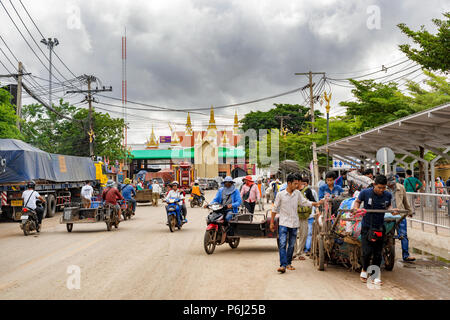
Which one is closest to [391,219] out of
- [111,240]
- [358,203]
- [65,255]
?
[358,203]

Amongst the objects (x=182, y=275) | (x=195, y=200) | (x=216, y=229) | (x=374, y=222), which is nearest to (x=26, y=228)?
(x=216, y=229)

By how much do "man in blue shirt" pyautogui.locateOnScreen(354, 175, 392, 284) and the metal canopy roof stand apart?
603 centimetres

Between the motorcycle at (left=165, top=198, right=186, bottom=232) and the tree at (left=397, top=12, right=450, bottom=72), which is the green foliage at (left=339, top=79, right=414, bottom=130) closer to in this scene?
the tree at (left=397, top=12, right=450, bottom=72)

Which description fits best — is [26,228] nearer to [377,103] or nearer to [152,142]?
[377,103]

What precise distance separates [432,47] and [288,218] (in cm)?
1018

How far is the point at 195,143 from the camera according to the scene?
95000 millimetres

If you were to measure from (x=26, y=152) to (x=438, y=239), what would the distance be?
1671 centimetres

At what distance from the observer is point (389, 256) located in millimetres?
7840

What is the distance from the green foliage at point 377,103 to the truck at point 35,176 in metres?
15.1

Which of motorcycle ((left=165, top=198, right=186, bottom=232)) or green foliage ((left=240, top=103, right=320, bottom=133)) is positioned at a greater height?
green foliage ((left=240, top=103, right=320, bottom=133))

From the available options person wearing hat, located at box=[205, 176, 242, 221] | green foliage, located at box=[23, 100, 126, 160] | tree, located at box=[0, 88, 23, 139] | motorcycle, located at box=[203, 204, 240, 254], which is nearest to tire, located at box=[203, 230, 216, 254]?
motorcycle, located at box=[203, 204, 240, 254]

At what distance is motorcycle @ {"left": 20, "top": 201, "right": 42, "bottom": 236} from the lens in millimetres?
13883
